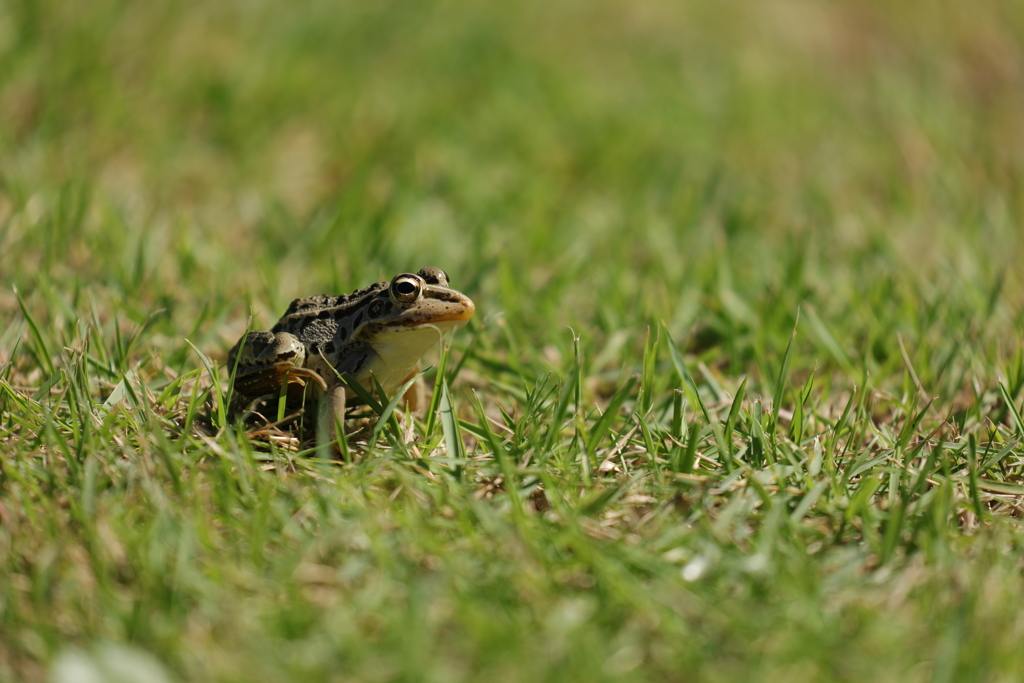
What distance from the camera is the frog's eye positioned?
121 inches

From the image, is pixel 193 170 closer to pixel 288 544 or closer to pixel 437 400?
Result: pixel 437 400

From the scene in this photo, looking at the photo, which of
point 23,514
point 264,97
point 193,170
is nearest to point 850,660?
point 23,514

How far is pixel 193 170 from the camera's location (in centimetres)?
551

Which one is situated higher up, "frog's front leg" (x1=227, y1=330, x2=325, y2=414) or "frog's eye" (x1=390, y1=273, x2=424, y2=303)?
"frog's eye" (x1=390, y1=273, x2=424, y2=303)

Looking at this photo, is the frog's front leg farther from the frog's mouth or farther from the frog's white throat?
the frog's mouth

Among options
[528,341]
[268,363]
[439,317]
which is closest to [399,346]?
[439,317]

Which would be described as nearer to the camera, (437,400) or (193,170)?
(437,400)

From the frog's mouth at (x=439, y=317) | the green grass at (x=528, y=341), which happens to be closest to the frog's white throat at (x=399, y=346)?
the frog's mouth at (x=439, y=317)

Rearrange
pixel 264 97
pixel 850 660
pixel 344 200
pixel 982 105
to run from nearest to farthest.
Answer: pixel 850 660
pixel 344 200
pixel 264 97
pixel 982 105

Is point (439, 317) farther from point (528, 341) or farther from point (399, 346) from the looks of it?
point (528, 341)

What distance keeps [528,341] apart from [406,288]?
96 centimetres

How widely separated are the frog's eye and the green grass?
0.36 meters

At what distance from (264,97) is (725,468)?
4389 mm

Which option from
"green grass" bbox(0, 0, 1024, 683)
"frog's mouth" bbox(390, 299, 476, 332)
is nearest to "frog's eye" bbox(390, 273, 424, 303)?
"frog's mouth" bbox(390, 299, 476, 332)
